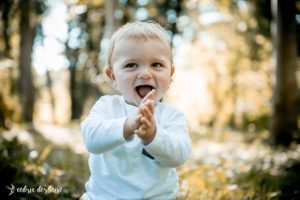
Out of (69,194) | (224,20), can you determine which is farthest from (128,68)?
(224,20)

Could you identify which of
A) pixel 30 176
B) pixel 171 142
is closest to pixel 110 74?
pixel 171 142

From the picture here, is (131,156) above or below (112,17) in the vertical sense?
above

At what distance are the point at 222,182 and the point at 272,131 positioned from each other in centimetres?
554

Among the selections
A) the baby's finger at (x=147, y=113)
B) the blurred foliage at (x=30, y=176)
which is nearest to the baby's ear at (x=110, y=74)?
the baby's finger at (x=147, y=113)

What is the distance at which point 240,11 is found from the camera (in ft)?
42.1

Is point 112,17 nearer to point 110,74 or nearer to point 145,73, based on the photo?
point 110,74

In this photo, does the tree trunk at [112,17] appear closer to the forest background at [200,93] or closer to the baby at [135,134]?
the forest background at [200,93]

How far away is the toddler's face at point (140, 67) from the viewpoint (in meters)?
2.40

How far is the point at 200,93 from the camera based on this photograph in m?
18.8

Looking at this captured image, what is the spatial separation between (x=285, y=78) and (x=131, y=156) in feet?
25.7

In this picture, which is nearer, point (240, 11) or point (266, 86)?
point (240, 11)

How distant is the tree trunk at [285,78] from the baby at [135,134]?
743 centimetres

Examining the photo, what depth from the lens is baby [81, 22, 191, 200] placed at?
227 centimetres

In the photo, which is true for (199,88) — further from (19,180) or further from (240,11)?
(19,180)
